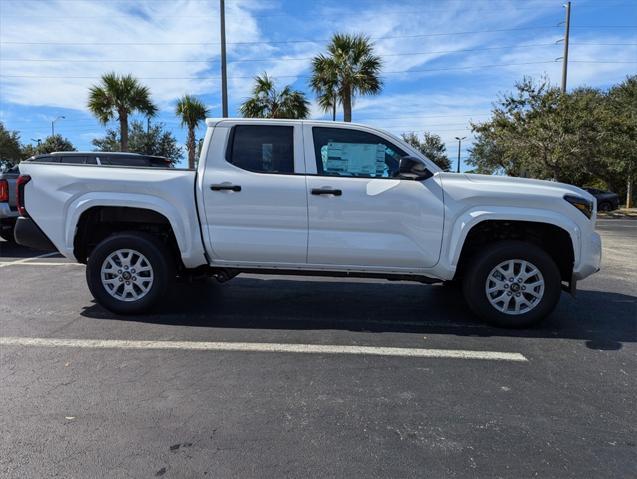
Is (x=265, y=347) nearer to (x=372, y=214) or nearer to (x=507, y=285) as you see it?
(x=372, y=214)

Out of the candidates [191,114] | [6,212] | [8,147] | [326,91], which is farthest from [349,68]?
[8,147]

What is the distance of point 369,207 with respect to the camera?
480 centimetres

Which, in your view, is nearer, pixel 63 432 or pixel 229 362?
pixel 63 432

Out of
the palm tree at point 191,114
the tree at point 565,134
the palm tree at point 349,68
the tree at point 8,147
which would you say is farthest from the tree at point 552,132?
the tree at point 8,147

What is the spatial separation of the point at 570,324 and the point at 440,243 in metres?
1.70

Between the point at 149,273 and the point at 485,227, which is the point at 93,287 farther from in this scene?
the point at 485,227

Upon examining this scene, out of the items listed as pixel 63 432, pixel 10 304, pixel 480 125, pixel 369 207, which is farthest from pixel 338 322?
pixel 480 125

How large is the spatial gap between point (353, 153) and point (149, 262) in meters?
2.33

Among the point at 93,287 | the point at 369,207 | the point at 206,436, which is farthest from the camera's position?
the point at 93,287

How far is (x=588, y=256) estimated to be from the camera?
4801 millimetres

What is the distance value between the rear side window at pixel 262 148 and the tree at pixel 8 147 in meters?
47.2

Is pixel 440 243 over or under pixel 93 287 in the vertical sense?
over

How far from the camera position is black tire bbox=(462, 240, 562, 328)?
4.80 m

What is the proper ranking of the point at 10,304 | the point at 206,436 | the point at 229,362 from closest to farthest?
the point at 206,436, the point at 229,362, the point at 10,304
